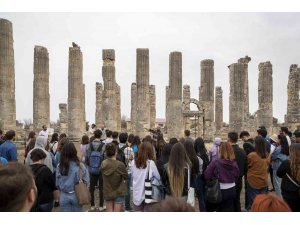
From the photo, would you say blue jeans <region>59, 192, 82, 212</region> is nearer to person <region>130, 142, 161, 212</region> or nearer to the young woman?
person <region>130, 142, 161, 212</region>

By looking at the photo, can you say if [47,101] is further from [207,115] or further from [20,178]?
[20,178]

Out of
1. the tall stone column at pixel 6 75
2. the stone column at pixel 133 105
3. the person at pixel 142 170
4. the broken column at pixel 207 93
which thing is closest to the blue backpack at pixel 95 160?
the person at pixel 142 170

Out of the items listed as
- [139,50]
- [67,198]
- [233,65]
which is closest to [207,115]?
[233,65]

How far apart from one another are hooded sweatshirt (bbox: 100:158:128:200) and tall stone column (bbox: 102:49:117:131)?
71.1 ft

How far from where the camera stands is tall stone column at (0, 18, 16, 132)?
20.5m

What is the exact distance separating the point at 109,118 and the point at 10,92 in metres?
9.35

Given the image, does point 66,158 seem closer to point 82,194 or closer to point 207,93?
point 82,194

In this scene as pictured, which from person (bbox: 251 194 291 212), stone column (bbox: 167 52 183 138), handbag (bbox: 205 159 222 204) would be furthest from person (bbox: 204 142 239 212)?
stone column (bbox: 167 52 183 138)

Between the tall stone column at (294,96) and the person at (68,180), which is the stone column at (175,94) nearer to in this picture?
the tall stone column at (294,96)

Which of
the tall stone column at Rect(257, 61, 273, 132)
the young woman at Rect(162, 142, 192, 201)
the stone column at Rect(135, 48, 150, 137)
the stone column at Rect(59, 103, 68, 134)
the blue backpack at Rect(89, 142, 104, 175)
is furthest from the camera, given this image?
the stone column at Rect(59, 103, 68, 134)

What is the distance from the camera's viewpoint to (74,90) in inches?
1055

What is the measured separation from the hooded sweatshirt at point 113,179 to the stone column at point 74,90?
69.7 feet

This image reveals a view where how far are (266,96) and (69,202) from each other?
2693cm

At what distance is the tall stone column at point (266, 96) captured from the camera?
94.0ft
